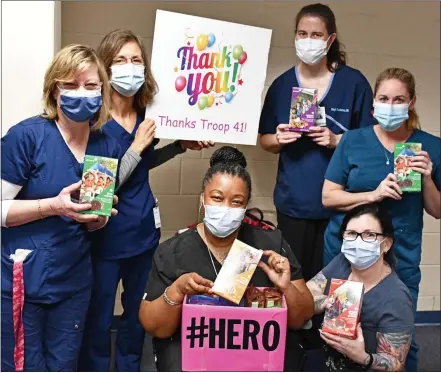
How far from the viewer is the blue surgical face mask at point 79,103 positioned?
1794 millimetres

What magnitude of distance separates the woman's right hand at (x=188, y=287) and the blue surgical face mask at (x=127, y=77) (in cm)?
73

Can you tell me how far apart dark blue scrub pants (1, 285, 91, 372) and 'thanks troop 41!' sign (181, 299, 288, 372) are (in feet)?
1.42

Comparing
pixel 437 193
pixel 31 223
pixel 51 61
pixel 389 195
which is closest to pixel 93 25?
pixel 51 61

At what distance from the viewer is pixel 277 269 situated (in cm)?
180

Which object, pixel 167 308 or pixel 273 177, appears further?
pixel 273 177

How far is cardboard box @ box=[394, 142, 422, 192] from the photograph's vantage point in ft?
6.76

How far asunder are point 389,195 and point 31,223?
1.26 metres

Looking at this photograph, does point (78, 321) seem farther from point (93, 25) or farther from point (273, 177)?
point (93, 25)

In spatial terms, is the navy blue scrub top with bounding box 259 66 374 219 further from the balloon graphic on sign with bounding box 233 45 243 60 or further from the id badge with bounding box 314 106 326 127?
the balloon graphic on sign with bounding box 233 45 243 60

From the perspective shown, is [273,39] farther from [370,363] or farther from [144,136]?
[370,363]

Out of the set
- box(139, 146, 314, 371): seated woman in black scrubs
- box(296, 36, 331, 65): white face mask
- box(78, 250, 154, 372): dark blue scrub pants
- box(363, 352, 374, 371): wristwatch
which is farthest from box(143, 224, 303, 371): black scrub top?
box(296, 36, 331, 65): white face mask

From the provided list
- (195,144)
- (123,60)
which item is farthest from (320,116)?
(123,60)

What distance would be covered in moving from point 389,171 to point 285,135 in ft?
1.36

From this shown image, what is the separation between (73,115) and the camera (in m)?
1.82
